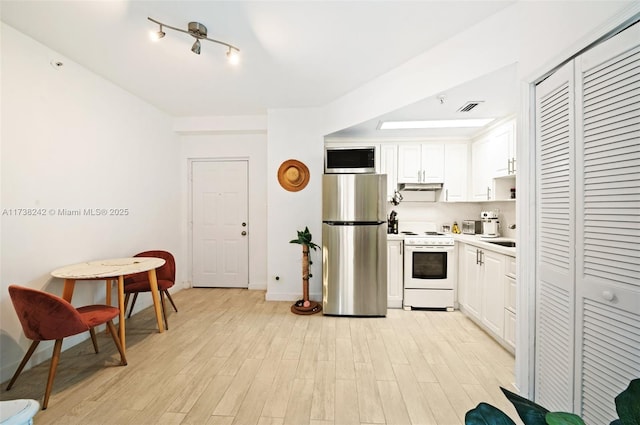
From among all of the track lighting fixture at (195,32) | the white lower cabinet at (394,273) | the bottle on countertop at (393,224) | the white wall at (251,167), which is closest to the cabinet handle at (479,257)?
the white lower cabinet at (394,273)

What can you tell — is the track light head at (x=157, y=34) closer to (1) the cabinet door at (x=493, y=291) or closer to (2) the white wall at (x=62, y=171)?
(2) the white wall at (x=62, y=171)

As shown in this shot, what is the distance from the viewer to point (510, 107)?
2623 millimetres

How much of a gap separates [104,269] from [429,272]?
3486 millimetres

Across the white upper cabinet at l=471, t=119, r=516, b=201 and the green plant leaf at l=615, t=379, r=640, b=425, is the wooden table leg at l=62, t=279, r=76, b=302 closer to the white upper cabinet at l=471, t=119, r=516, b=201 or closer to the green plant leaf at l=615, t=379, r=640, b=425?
→ the green plant leaf at l=615, t=379, r=640, b=425

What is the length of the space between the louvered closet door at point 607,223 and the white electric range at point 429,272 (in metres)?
1.95

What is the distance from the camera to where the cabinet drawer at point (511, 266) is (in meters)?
2.27

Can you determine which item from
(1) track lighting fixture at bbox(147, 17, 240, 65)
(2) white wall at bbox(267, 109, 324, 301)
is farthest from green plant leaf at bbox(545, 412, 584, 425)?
(2) white wall at bbox(267, 109, 324, 301)

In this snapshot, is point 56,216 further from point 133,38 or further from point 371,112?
point 371,112

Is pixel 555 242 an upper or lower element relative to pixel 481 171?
lower

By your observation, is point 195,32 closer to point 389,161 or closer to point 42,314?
point 42,314

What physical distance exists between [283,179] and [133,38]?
2093mm

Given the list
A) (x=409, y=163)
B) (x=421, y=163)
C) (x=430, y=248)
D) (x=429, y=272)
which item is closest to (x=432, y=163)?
(x=421, y=163)

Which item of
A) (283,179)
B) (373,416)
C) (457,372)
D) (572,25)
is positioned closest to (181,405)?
(373,416)

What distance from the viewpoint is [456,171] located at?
365 cm
